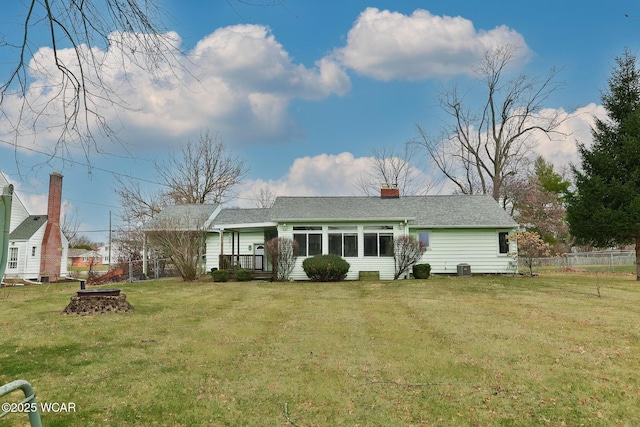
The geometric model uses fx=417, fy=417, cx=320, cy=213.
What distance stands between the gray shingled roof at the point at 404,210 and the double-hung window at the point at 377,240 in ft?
1.87

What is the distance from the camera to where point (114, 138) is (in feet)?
10.7

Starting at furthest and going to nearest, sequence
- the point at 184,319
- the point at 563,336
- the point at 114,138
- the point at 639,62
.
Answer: the point at 639,62
the point at 184,319
the point at 563,336
the point at 114,138

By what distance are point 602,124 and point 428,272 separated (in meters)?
10.3

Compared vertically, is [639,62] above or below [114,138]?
above

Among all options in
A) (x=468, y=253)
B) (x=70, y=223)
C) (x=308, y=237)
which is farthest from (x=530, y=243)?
(x=70, y=223)

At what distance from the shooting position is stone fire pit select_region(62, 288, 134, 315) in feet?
30.5

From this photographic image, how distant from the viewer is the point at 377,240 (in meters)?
19.2

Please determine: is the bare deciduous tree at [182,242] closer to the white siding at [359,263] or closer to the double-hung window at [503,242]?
the white siding at [359,263]

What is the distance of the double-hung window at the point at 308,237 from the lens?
1914 cm

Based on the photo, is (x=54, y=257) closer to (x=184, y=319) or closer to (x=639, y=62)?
(x=184, y=319)

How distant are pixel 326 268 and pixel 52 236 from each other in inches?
686

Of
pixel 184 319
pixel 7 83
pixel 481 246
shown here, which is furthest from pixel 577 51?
pixel 7 83

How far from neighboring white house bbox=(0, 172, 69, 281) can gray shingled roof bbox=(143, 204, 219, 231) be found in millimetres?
6684

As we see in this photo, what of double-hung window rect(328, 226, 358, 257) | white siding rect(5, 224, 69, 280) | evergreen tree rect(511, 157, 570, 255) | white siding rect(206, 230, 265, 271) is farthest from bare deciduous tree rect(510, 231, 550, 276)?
white siding rect(5, 224, 69, 280)
